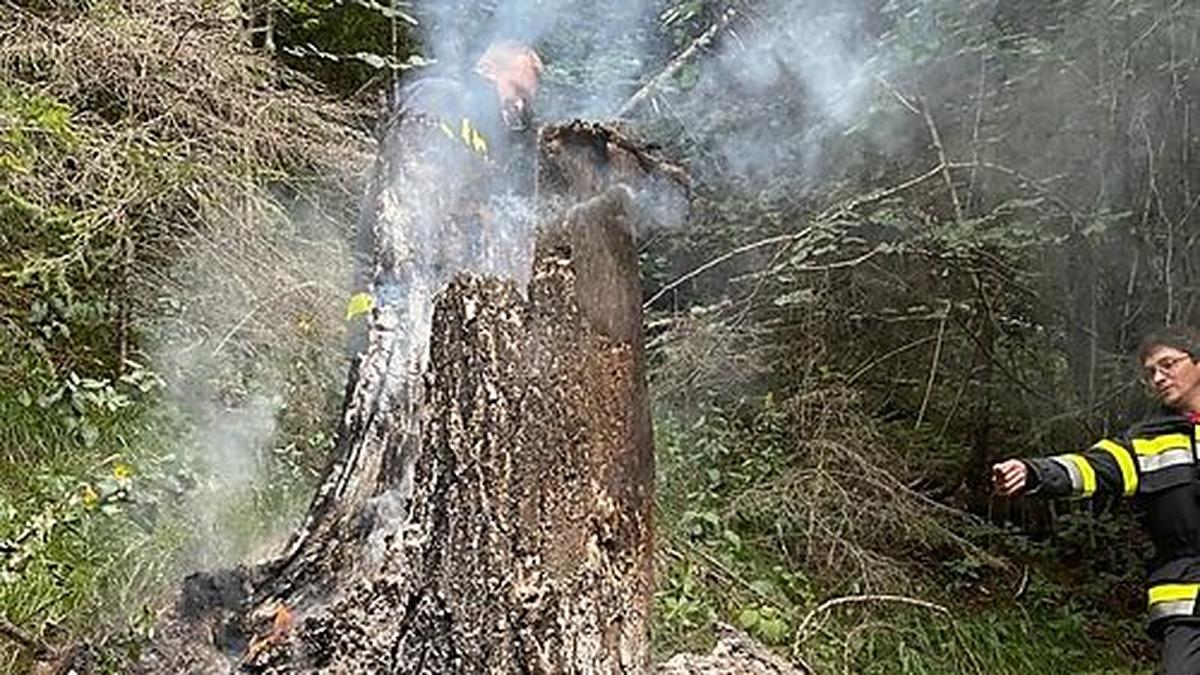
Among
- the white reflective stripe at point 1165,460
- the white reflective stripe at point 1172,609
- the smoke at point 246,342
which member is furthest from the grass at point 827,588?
the smoke at point 246,342

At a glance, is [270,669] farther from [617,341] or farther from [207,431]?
[207,431]

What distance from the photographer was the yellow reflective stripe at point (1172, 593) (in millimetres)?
2895

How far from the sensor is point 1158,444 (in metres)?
2.98

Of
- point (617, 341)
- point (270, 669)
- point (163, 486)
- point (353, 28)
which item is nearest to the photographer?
point (270, 669)

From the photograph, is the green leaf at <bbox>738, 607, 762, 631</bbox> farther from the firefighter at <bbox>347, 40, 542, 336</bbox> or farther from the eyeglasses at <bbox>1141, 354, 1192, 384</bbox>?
the firefighter at <bbox>347, 40, 542, 336</bbox>

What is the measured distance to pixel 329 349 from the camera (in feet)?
14.5

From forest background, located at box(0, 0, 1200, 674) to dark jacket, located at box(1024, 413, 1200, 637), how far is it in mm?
1162

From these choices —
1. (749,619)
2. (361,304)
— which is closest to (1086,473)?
(749,619)

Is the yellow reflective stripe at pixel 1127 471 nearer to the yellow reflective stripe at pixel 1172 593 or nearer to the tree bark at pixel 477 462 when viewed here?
the yellow reflective stripe at pixel 1172 593

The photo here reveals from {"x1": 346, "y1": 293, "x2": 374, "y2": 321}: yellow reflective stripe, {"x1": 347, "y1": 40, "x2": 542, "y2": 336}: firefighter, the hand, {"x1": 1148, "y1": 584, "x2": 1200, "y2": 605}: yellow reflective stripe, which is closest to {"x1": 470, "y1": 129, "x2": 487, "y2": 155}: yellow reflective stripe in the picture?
{"x1": 347, "y1": 40, "x2": 542, "y2": 336}: firefighter

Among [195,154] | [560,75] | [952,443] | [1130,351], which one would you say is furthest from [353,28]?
[1130,351]

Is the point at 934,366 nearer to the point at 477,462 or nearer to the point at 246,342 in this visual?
the point at 246,342

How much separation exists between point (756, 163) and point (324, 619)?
418 centimetres

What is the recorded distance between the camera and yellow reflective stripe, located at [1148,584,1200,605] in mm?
2895
